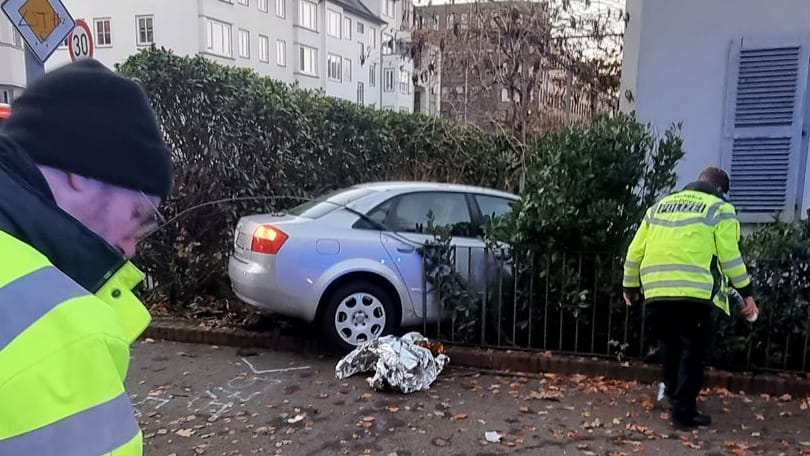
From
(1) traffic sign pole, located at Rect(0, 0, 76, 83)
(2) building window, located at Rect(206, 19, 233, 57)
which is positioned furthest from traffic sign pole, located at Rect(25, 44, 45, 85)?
(2) building window, located at Rect(206, 19, 233, 57)

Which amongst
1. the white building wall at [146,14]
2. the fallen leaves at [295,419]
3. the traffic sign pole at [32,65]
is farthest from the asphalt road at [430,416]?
the white building wall at [146,14]

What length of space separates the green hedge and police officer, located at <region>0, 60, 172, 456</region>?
213 inches

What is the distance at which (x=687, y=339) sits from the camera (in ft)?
13.7

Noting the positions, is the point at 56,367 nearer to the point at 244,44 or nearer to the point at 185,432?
the point at 185,432

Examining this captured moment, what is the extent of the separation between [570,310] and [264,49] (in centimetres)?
3643

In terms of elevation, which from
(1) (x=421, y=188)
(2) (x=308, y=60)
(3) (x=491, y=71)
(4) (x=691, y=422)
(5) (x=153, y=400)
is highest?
(2) (x=308, y=60)

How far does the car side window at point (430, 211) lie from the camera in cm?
580

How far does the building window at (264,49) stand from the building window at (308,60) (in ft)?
10.4

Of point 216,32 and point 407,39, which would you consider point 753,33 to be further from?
point 216,32

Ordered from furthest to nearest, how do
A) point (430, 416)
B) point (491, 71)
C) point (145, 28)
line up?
point (145, 28) < point (491, 71) < point (430, 416)

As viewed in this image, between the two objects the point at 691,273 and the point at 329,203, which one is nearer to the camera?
the point at 691,273

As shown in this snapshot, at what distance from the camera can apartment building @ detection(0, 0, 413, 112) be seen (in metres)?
31.6

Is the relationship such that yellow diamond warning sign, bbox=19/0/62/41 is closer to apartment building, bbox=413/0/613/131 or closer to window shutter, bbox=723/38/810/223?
window shutter, bbox=723/38/810/223

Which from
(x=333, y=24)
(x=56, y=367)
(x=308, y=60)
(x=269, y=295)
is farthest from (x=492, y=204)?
(x=333, y=24)
